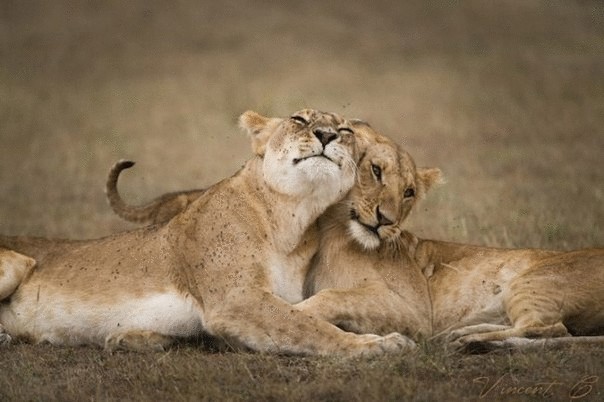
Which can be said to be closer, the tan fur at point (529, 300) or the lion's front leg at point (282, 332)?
the lion's front leg at point (282, 332)

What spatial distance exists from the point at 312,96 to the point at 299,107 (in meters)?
1.94

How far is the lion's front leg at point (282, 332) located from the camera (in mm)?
6547

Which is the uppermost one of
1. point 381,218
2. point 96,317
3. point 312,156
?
point 312,156

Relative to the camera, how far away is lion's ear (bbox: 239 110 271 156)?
748 cm

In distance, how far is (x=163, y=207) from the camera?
898 centimetres

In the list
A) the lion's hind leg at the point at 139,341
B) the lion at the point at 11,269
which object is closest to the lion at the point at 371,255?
the lion's hind leg at the point at 139,341

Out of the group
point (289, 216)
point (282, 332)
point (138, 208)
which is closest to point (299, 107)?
point (138, 208)

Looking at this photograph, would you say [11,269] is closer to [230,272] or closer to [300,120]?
[230,272]

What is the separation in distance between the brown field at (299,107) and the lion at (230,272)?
7.2 inches

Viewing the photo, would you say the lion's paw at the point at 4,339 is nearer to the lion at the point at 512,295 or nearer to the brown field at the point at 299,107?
the brown field at the point at 299,107

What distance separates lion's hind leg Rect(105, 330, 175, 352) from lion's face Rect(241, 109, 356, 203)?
3.28ft

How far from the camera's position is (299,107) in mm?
18188

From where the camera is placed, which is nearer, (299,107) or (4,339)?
(4,339)

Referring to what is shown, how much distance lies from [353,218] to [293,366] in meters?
1.15
